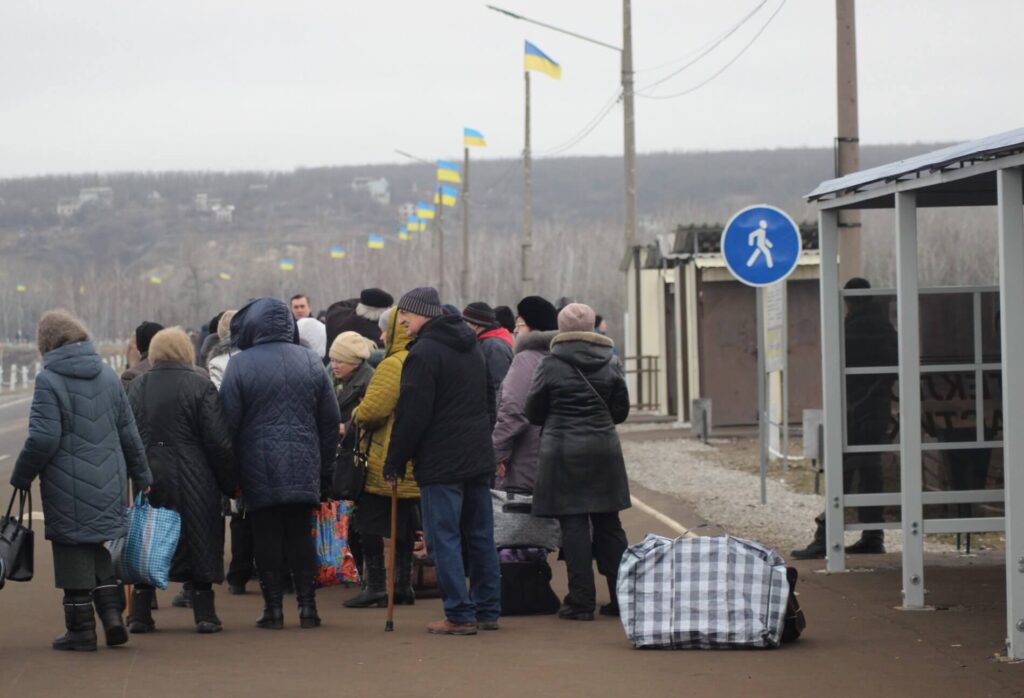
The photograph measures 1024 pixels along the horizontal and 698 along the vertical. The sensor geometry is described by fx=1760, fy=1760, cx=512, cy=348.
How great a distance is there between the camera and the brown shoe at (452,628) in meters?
10.1

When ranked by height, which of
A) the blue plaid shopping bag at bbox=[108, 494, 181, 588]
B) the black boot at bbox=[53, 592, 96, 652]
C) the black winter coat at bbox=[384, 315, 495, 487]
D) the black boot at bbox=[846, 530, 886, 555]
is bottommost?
the black boot at bbox=[846, 530, 886, 555]

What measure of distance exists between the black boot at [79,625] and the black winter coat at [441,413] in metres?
1.87

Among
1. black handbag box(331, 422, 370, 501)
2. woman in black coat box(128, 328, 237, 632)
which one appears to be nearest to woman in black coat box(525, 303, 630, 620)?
black handbag box(331, 422, 370, 501)

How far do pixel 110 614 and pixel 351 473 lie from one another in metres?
1.89

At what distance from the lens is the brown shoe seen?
10148 millimetres

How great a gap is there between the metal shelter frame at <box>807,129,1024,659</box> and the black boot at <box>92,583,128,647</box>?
15.2ft

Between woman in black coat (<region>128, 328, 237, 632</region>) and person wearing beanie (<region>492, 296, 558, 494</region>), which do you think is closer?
woman in black coat (<region>128, 328, 237, 632</region>)

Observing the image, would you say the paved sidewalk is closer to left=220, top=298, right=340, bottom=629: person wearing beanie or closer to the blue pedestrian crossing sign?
left=220, top=298, right=340, bottom=629: person wearing beanie

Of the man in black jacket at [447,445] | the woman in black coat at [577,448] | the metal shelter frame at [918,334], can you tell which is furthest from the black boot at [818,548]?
the man in black jacket at [447,445]

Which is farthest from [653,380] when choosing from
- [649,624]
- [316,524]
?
[649,624]

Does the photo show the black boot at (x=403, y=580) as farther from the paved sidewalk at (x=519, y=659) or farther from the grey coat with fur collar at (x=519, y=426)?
the grey coat with fur collar at (x=519, y=426)

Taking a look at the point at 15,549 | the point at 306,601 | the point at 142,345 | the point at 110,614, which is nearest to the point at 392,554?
the point at 306,601

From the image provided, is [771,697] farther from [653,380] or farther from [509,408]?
[653,380]

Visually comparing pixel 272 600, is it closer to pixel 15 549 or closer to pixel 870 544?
pixel 15 549
